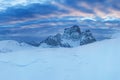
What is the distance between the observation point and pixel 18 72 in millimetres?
6238

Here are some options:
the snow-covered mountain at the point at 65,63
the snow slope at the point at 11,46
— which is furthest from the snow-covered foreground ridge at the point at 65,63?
the snow slope at the point at 11,46

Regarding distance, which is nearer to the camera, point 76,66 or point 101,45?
point 76,66

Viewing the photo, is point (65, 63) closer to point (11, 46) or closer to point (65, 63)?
point (65, 63)

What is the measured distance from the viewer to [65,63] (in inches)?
253

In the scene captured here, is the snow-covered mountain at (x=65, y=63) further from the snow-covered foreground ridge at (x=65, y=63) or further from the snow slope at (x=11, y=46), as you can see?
the snow slope at (x=11, y=46)

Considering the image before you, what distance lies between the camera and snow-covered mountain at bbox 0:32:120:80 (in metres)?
6.09

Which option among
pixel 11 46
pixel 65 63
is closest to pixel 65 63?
pixel 65 63

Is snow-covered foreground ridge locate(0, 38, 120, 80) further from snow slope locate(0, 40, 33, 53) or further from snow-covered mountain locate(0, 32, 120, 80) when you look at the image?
snow slope locate(0, 40, 33, 53)

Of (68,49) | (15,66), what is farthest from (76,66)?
(15,66)

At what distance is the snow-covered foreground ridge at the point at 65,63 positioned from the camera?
6094 millimetres

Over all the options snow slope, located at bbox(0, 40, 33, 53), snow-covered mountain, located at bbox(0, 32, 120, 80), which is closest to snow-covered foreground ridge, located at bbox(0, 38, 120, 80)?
snow-covered mountain, located at bbox(0, 32, 120, 80)

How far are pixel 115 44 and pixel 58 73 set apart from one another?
1569 mm

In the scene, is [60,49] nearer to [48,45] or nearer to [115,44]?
[48,45]

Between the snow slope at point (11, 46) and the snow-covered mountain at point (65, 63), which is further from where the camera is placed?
the snow slope at point (11, 46)
